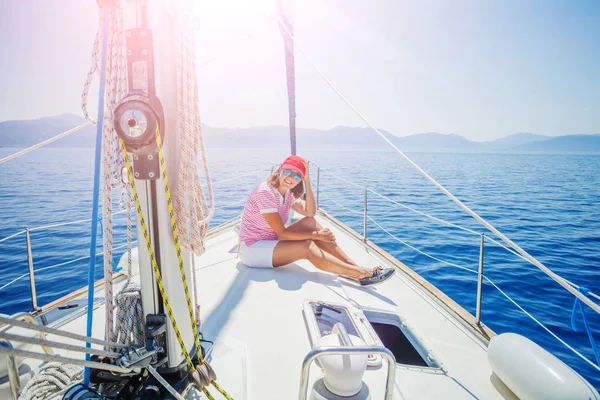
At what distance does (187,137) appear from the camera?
119cm

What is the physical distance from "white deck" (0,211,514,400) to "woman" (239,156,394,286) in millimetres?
119

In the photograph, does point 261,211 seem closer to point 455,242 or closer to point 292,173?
point 292,173

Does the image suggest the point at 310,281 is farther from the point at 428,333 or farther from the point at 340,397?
the point at 340,397

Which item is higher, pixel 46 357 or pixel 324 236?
pixel 46 357

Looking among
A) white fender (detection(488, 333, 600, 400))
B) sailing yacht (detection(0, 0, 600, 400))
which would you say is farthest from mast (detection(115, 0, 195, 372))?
white fender (detection(488, 333, 600, 400))

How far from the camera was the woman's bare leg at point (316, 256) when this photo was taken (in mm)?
2662

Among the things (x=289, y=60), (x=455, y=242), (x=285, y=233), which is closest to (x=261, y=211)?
(x=285, y=233)

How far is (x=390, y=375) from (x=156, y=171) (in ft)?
3.47

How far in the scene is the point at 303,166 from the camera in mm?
2812

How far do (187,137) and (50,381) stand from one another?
115cm

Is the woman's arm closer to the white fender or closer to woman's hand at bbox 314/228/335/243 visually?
woman's hand at bbox 314/228/335/243

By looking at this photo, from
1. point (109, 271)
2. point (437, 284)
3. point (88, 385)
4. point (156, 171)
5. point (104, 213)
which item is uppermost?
point (156, 171)

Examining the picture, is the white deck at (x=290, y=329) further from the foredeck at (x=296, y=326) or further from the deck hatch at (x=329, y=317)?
the deck hatch at (x=329, y=317)

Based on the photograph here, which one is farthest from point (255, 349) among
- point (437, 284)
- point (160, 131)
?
point (437, 284)
